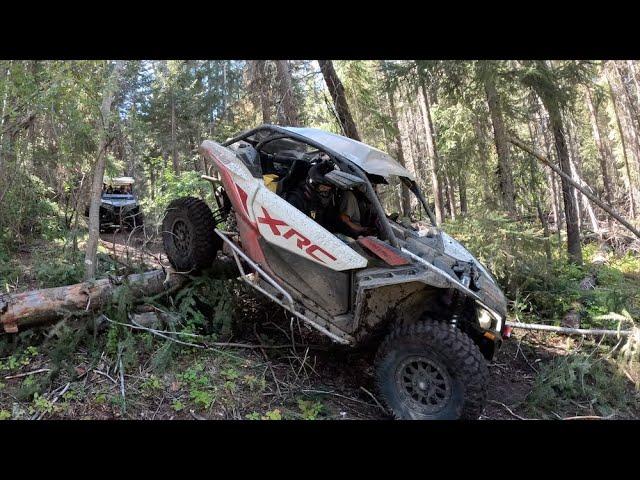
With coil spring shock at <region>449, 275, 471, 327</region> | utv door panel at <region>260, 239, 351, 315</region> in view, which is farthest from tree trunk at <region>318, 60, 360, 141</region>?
coil spring shock at <region>449, 275, 471, 327</region>

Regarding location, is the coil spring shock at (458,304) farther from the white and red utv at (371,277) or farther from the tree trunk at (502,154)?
the tree trunk at (502,154)

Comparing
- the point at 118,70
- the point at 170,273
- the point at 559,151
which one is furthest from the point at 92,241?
the point at 559,151

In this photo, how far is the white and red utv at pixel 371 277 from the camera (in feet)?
13.6

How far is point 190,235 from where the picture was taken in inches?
223

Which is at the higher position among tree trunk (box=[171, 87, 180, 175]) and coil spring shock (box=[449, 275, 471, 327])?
tree trunk (box=[171, 87, 180, 175])

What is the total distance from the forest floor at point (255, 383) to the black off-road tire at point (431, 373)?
368mm

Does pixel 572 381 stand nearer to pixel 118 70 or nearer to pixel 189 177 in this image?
pixel 118 70

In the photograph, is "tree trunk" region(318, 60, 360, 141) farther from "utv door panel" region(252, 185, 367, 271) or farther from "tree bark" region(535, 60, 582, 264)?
"utv door panel" region(252, 185, 367, 271)

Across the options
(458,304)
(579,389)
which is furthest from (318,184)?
(579,389)

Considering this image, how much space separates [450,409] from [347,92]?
9580mm

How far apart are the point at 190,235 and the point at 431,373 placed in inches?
130

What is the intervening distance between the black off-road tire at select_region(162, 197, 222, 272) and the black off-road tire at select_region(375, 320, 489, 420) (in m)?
2.53

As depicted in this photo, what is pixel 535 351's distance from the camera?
6.48 metres

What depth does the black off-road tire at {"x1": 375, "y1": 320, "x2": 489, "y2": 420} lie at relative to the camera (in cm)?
398
